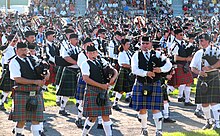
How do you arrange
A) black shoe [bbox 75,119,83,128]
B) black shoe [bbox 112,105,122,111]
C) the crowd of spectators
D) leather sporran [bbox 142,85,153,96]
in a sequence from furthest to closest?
the crowd of spectators
black shoe [bbox 112,105,122,111]
black shoe [bbox 75,119,83,128]
leather sporran [bbox 142,85,153,96]

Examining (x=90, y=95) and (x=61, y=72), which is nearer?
(x=90, y=95)

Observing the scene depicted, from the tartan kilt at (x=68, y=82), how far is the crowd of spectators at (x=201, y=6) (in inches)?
797

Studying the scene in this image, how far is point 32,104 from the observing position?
5.95 meters

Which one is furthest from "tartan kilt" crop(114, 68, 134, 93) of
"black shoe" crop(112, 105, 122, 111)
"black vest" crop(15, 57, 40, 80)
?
"black vest" crop(15, 57, 40, 80)

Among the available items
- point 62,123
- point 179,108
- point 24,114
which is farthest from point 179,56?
point 24,114

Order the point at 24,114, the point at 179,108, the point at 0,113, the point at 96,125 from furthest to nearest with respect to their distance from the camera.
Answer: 1. the point at 179,108
2. the point at 0,113
3. the point at 96,125
4. the point at 24,114

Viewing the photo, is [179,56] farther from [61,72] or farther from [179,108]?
[61,72]

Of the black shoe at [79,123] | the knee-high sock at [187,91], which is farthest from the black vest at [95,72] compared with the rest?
the knee-high sock at [187,91]

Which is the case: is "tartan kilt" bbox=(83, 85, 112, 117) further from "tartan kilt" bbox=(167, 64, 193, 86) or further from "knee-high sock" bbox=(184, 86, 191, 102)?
"knee-high sock" bbox=(184, 86, 191, 102)

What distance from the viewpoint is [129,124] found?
313 inches

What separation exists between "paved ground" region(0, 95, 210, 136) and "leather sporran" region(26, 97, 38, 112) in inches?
51.7

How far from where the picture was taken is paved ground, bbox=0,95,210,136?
7379mm

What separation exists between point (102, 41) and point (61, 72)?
6.38 ft

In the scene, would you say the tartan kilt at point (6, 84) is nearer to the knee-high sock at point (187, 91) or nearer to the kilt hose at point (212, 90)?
the knee-high sock at point (187, 91)
